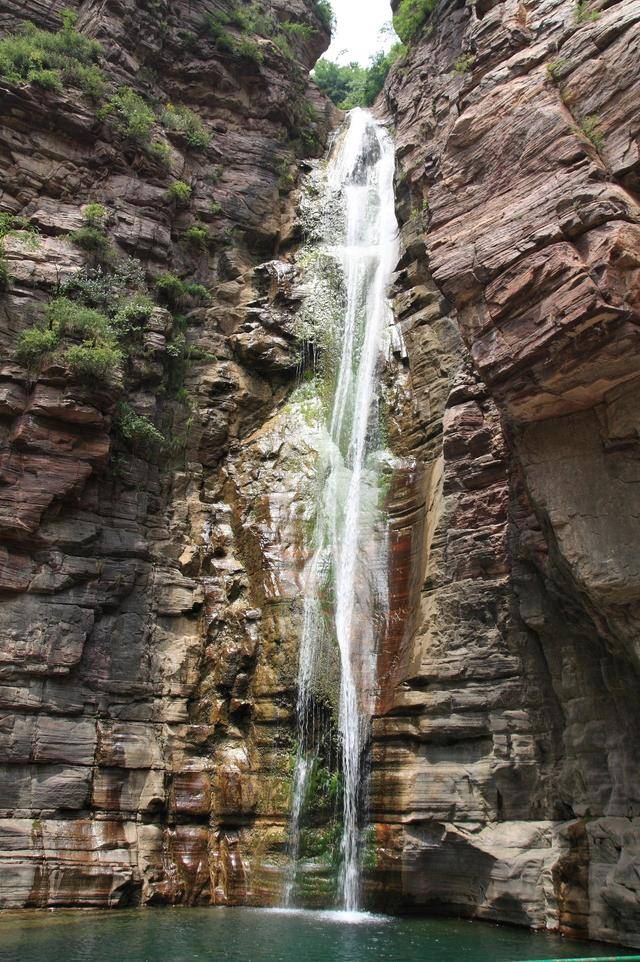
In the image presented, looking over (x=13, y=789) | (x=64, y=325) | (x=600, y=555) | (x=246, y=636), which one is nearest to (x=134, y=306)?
(x=64, y=325)

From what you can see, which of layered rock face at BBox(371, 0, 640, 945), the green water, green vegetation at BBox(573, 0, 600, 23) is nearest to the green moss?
layered rock face at BBox(371, 0, 640, 945)

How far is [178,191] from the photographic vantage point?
22.1 metres

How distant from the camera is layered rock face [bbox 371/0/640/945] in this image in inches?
414

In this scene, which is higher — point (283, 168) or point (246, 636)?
point (283, 168)

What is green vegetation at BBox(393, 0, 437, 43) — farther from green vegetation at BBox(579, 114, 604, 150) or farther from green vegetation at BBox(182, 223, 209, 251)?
green vegetation at BBox(579, 114, 604, 150)

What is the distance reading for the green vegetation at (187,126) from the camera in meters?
23.8

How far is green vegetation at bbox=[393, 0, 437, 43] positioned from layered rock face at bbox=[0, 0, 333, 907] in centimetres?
762

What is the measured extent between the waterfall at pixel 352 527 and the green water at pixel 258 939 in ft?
5.74

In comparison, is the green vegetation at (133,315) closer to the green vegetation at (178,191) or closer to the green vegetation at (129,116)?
the green vegetation at (178,191)

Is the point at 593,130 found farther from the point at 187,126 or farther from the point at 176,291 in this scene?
the point at 187,126

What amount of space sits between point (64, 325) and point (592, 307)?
11.8 meters

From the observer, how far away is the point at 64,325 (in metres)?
16.9

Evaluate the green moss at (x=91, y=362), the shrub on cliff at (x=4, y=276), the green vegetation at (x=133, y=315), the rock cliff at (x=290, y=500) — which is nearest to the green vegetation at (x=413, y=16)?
the rock cliff at (x=290, y=500)

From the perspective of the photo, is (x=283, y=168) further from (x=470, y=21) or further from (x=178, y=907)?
(x=178, y=907)
